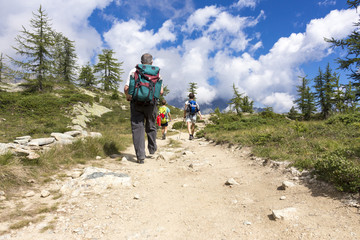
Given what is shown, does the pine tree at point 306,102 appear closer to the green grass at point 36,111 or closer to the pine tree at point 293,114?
the pine tree at point 293,114

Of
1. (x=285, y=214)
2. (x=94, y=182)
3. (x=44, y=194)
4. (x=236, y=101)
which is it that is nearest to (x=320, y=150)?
(x=285, y=214)

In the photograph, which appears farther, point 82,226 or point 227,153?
point 227,153

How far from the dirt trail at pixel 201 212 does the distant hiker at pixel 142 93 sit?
1325 mm

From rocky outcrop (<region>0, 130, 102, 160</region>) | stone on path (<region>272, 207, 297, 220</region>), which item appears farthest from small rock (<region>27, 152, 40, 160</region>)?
stone on path (<region>272, 207, 297, 220</region>)

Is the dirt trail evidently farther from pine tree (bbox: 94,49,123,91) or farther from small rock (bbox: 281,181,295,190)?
pine tree (bbox: 94,49,123,91)

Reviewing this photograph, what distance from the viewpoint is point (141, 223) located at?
2123mm

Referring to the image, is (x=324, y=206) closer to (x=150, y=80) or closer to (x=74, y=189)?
(x=74, y=189)

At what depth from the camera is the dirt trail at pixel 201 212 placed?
186cm

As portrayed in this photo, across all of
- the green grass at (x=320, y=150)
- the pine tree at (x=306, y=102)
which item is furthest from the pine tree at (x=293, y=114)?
the green grass at (x=320, y=150)

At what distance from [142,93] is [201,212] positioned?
283 centimetres

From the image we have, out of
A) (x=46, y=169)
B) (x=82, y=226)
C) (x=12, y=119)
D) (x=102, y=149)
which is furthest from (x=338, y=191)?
(x=12, y=119)

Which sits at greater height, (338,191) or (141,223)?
(338,191)

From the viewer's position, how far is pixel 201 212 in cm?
236

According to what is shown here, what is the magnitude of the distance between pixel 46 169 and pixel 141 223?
2.44 metres
